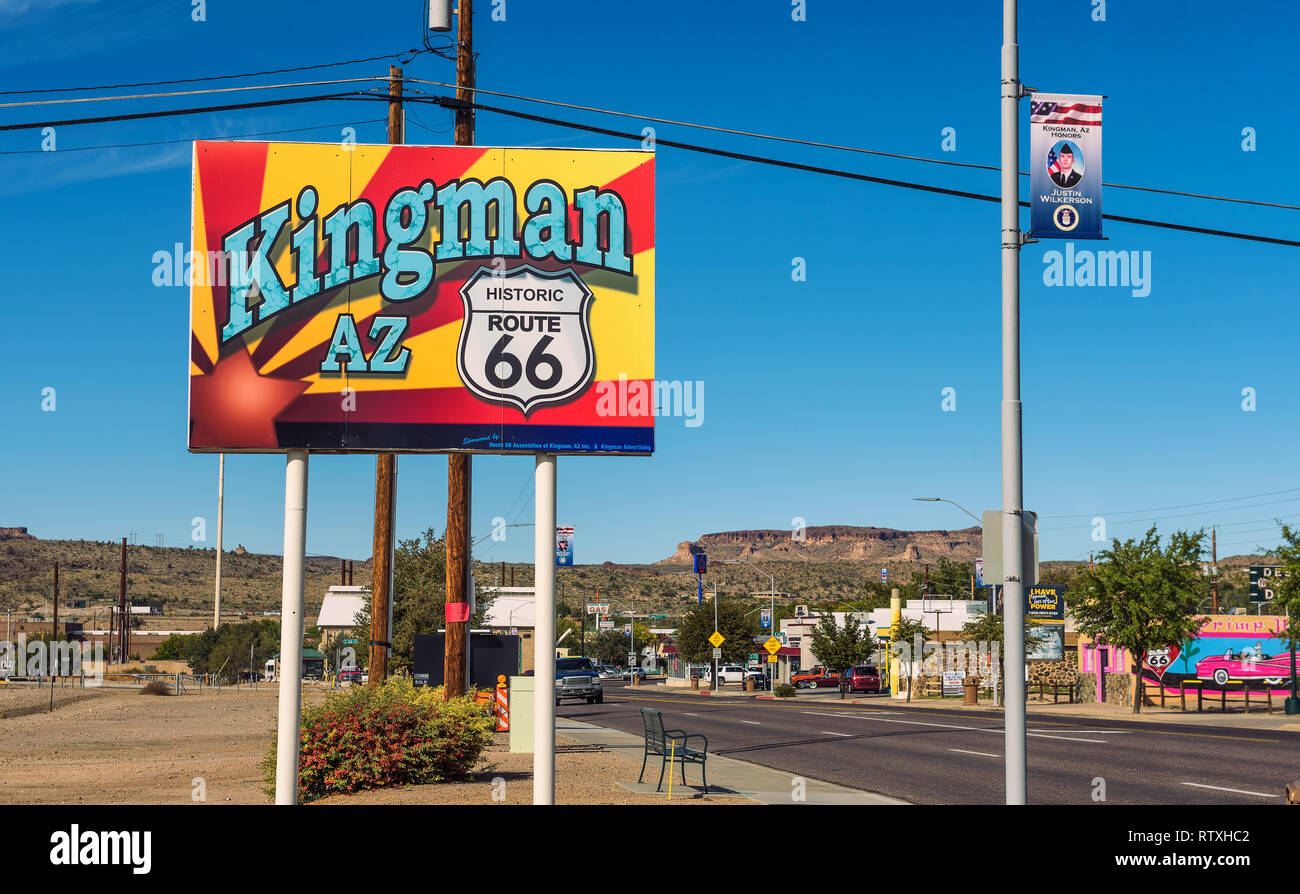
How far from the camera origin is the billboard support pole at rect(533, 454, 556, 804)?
1272 cm

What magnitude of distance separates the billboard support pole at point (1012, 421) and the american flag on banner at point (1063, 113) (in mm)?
256

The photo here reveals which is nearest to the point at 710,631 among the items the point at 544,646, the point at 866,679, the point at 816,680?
the point at 816,680

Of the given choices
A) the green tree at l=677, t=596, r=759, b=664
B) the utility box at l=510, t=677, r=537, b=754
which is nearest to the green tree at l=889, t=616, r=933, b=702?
the green tree at l=677, t=596, r=759, b=664

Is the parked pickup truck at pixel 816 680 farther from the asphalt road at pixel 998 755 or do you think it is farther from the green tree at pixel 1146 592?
the asphalt road at pixel 998 755

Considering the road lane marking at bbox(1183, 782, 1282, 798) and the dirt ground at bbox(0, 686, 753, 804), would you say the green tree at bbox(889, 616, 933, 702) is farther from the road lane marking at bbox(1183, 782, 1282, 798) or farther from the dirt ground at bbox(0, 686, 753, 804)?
the road lane marking at bbox(1183, 782, 1282, 798)

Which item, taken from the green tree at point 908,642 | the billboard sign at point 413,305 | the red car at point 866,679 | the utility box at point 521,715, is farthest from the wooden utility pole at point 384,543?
the red car at point 866,679

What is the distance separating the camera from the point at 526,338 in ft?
44.1

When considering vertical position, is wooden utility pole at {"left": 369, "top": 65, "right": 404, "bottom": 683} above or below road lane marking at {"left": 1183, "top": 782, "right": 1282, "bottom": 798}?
above

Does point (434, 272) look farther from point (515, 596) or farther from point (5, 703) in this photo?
point (515, 596)

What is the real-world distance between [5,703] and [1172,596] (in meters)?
46.1

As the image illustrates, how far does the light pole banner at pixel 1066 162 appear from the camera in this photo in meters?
12.4

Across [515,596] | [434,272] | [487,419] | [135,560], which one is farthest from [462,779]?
[135,560]

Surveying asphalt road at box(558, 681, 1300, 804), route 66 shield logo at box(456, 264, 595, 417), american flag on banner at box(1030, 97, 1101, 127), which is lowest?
asphalt road at box(558, 681, 1300, 804)

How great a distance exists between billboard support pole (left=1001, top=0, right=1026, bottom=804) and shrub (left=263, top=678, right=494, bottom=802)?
791cm
